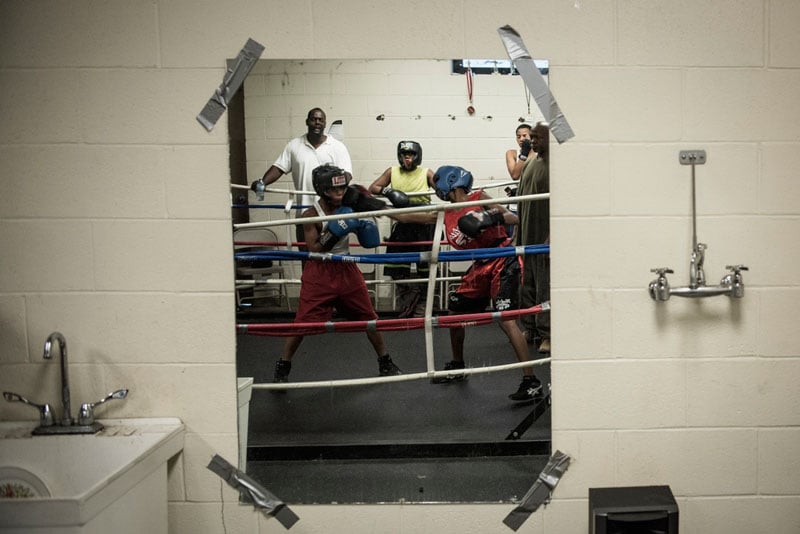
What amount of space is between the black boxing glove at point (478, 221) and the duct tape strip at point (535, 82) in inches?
10.8

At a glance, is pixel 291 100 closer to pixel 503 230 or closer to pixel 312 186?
pixel 312 186

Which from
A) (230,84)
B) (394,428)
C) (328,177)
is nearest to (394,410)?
(394,428)

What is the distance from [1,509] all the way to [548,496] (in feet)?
4.61

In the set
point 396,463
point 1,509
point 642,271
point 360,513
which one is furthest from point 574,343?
point 1,509

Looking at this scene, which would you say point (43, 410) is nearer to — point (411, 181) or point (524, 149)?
point (411, 181)

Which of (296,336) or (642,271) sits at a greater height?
(642,271)

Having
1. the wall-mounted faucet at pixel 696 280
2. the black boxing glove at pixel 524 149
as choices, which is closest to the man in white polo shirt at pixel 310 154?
the black boxing glove at pixel 524 149

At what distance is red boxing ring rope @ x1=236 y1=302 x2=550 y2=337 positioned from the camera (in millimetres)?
2039

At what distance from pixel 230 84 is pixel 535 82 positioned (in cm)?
86

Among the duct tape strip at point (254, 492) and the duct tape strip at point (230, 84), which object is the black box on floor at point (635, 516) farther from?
the duct tape strip at point (230, 84)

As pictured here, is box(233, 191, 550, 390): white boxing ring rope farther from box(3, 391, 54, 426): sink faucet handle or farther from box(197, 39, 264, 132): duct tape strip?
box(3, 391, 54, 426): sink faucet handle

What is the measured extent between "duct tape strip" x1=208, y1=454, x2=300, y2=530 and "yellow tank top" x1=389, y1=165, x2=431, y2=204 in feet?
3.10

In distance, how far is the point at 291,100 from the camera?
1991 millimetres

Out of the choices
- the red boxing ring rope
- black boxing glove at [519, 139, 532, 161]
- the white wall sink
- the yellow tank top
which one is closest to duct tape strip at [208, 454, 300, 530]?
the white wall sink
